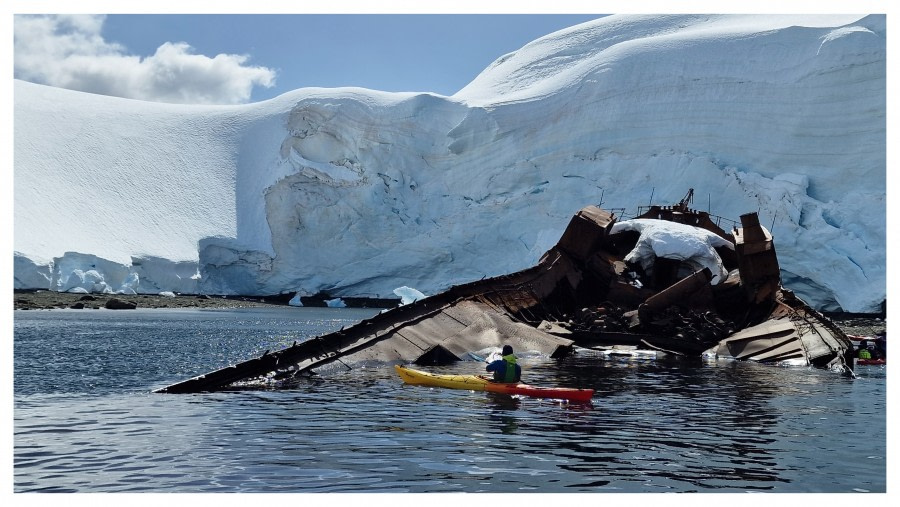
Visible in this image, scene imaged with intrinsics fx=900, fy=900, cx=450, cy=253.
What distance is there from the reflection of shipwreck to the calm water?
115 cm

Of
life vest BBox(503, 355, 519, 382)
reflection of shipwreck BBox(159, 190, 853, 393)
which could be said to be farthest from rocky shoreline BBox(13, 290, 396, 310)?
life vest BBox(503, 355, 519, 382)

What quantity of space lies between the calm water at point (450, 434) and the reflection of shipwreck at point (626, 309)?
1.15 m

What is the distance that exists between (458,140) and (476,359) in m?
27.8

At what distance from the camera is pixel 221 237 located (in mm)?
48375

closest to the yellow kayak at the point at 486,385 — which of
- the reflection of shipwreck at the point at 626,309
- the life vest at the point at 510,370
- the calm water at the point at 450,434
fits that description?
the life vest at the point at 510,370

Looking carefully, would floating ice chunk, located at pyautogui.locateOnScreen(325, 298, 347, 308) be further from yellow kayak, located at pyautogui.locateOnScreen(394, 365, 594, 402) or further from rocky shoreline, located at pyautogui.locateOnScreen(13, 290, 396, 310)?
yellow kayak, located at pyautogui.locateOnScreen(394, 365, 594, 402)

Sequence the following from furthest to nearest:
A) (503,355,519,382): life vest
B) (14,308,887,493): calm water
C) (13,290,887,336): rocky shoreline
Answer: (13,290,887,336): rocky shoreline < (503,355,519,382): life vest < (14,308,887,493): calm water

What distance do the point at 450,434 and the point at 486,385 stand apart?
353 centimetres

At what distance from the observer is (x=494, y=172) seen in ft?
141

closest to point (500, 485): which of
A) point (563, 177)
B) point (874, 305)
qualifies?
point (874, 305)

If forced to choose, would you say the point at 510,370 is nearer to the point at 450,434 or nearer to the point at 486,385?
the point at 486,385

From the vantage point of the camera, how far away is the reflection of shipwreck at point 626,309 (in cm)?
1792

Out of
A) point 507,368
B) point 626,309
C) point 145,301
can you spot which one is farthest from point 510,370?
point 145,301

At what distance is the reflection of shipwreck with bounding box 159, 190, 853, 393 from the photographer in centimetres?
1792
